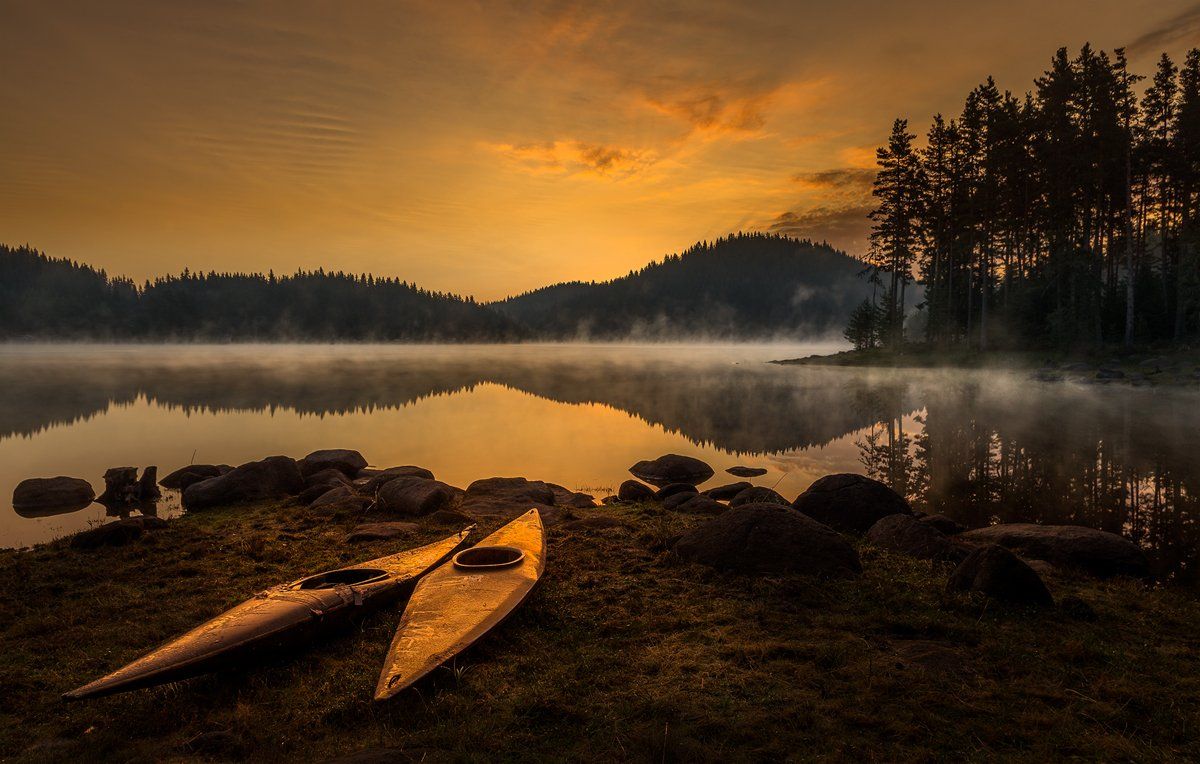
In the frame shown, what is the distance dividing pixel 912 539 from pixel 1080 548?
2776 mm

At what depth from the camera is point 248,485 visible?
1697 cm

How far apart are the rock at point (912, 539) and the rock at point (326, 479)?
14.7 m

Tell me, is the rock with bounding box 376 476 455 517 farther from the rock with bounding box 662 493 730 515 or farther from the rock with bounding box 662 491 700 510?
the rock with bounding box 662 493 730 515

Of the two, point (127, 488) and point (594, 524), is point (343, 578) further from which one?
point (127, 488)

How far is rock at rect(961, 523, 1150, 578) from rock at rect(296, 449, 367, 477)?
19289mm

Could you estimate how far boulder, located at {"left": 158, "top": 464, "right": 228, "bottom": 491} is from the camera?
19.6 m

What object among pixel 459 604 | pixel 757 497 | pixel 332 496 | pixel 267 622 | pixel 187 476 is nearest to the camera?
pixel 267 622

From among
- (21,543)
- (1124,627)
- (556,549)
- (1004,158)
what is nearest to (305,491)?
(21,543)

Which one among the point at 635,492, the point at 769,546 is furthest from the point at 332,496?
the point at 769,546

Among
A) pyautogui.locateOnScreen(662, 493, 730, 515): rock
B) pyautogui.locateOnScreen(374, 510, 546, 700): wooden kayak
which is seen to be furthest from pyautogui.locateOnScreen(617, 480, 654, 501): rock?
pyautogui.locateOnScreen(374, 510, 546, 700): wooden kayak

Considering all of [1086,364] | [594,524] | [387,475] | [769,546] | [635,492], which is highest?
[1086,364]

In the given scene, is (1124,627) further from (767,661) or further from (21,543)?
(21,543)

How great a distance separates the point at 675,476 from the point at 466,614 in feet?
44.8

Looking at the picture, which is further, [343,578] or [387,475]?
[387,475]
